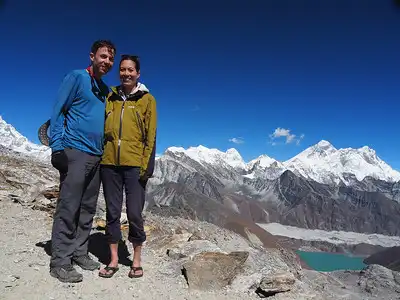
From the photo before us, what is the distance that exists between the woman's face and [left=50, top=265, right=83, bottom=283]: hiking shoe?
107 inches

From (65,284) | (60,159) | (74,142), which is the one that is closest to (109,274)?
(65,284)

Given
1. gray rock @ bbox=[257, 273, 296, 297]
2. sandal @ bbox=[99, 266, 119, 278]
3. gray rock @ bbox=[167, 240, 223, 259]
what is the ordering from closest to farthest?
sandal @ bbox=[99, 266, 119, 278]
gray rock @ bbox=[257, 273, 296, 297]
gray rock @ bbox=[167, 240, 223, 259]

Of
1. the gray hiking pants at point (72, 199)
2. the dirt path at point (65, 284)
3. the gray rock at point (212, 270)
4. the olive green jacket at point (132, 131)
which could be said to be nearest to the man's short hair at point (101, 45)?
the olive green jacket at point (132, 131)

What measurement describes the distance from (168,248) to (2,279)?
134 inches

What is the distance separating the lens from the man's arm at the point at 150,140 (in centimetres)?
523

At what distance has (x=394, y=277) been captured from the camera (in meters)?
32.6

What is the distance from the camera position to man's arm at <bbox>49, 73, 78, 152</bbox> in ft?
16.3

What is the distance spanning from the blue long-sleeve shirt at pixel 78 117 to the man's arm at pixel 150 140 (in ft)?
2.16

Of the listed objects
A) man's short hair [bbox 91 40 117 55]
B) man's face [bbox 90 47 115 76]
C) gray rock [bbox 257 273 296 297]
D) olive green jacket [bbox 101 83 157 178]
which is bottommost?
gray rock [bbox 257 273 296 297]

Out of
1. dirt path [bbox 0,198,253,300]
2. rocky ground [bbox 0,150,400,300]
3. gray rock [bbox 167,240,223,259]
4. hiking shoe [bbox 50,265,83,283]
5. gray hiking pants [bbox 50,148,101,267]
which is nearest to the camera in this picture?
dirt path [bbox 0,198,253,300]

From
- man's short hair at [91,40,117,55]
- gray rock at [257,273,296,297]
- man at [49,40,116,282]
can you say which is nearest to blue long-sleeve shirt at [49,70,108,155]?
man at [49,40,116,282]

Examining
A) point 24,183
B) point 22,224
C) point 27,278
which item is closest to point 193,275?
point 27,278

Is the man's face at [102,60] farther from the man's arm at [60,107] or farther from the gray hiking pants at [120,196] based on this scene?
the gray hiking pants at [120,196]

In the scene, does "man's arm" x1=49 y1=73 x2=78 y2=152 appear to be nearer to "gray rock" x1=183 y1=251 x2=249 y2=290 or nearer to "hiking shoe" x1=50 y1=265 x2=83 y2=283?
"hiking shoe" x1=50 y1=265 x2=83 y2=283
